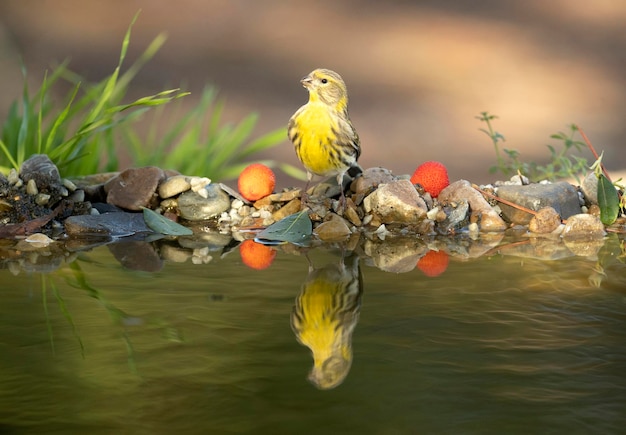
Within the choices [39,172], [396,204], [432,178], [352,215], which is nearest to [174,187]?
[39,172]

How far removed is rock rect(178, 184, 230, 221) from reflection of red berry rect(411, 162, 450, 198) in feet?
3.02

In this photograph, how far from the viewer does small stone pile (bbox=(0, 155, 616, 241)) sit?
3.60m

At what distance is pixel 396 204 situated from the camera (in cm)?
366

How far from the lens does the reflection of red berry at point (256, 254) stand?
2986 millimetres

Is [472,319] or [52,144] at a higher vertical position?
[52,144]

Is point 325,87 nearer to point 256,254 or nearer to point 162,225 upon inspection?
point 256,254

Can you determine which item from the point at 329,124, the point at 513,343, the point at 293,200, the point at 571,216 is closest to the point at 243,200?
the point at 293,200

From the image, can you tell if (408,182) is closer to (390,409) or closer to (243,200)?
(243,200)

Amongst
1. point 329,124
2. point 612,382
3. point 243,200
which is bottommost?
point 612,382

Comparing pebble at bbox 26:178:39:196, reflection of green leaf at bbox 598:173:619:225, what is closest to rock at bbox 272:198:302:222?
pebble at bbox 26:178:39:196

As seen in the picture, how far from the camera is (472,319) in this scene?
2219mm

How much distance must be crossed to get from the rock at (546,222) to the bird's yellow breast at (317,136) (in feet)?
2.87

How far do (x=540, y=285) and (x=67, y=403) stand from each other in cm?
157

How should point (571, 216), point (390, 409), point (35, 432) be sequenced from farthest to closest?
point (571, 216), point (390, 409), point (35, 432)
